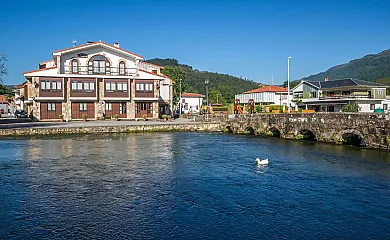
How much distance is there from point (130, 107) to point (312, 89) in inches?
1355

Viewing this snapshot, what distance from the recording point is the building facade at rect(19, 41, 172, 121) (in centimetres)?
4681

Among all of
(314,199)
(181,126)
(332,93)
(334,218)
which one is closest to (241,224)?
(334,218)

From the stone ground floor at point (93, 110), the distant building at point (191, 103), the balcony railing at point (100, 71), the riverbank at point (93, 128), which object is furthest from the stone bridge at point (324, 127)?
the distant building at point (191, 103)

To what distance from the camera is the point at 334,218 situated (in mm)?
11383

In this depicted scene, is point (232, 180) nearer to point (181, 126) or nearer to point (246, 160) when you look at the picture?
point (246, 160)

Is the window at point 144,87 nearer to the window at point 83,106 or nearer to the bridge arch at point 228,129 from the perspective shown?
the window at point 83,106

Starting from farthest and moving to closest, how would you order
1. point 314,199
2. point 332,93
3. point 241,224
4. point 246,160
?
point 332,93, point 246,160, point 314,199, point 241,224

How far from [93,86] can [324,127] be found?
31.3m

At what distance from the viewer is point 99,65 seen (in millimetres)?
49594

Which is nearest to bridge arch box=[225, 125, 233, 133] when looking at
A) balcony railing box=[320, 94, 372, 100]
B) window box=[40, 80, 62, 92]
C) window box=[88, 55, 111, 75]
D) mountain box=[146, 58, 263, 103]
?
window box=[88, 55, 111, 75]

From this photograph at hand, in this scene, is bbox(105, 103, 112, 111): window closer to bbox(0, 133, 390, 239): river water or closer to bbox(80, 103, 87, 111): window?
bbox(80, 103, 87, 111): window

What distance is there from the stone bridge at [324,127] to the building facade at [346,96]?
2325 centimetres

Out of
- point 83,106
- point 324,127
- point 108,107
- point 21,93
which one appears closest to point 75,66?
point 83,106

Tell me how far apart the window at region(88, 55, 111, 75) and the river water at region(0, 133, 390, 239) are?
87.1ft
